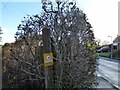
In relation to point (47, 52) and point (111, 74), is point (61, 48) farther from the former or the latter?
point (111, 74)

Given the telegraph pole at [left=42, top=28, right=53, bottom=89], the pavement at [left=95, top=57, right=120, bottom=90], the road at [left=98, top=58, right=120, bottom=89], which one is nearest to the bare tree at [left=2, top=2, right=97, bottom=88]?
the telegraph pole at [left=42, top=28, right=53, bottom=89]

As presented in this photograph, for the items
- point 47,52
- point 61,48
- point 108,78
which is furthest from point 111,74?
point 47,52

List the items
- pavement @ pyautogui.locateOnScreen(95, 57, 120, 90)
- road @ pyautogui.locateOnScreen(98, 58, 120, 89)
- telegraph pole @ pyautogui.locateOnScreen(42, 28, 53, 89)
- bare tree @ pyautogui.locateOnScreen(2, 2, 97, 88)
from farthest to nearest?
road @ pyautogui.locateOnScreen(98, 58, 120, 89) < pavement @ pyautogui.locateOnScreen(95, 57, 120, 90) < bare tree @ pyautogui.locateOnScreen(2, 2, 97, 88) < telegraph pole @ pyautogui.locateOnScreen(42, 28, 53, 89)

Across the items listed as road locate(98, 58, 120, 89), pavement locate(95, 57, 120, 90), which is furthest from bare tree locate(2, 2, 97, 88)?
road locate(98, 58, 120, 89)

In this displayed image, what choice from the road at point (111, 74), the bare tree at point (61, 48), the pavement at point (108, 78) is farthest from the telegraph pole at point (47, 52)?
the road at point (111, 74)

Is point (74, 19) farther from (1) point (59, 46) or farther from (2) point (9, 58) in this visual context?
(2) point (9, 58)

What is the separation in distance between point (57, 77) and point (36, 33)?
1.54 metres

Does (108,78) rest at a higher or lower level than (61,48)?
lower

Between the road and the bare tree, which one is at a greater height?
the bare tree

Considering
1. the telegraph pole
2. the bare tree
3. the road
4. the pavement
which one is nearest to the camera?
the telegraph pole

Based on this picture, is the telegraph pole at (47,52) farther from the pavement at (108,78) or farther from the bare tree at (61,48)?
the pavement at (108,78)

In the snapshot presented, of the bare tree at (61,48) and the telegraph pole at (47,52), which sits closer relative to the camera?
the telegraph pole at (47,52)

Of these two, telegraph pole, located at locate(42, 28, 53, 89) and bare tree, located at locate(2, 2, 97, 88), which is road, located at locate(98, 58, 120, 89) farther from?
telegraph pole, located at locate(42, 28, 53, 89)

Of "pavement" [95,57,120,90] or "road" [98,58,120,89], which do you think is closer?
"pavement" [95,57,120,90]
